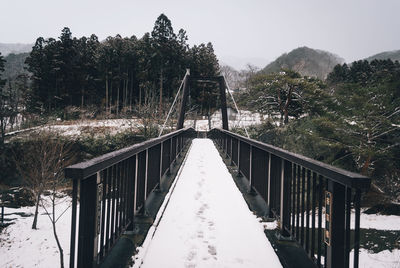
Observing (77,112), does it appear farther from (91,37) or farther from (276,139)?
(276,139)

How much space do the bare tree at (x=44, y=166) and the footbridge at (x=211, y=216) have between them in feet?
36.7

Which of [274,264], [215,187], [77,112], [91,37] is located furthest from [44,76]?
[274,264]

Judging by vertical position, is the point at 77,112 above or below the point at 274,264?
above

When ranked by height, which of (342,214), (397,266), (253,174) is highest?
(342,214)

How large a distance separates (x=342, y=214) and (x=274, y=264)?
0.92 m

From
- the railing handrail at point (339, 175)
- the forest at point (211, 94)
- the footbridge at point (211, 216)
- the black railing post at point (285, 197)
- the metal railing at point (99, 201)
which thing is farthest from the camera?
the forest at point (211, 94)

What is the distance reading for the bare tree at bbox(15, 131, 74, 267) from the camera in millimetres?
13069

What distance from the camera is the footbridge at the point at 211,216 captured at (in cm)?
136

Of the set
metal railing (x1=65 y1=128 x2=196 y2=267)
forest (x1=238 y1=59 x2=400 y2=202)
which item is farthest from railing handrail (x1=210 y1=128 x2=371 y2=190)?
forest (x1=238 y1=59 x2=400 y2=202)

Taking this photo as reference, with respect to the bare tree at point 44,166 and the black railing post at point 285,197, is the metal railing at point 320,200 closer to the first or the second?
the black railing post at point 285,197

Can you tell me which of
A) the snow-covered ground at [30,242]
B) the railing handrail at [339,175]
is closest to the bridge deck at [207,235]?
the railing handrail at [339,175]

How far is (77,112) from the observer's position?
29.9 meters

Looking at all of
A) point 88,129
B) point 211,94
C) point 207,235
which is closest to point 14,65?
point 88,129

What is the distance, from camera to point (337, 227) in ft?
4.60
